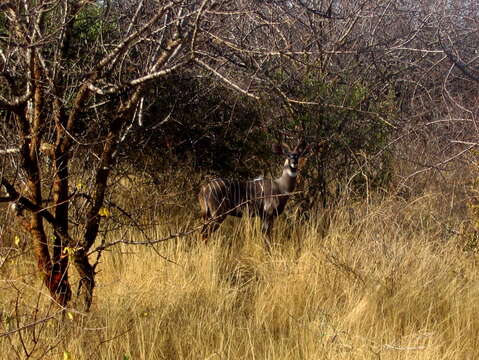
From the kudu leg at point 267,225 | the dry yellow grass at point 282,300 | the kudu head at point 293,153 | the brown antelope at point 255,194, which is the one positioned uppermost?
Answer: the kudu head at point 293,153

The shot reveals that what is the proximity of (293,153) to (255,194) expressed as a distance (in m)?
0.64

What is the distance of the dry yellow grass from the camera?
11.5 ft

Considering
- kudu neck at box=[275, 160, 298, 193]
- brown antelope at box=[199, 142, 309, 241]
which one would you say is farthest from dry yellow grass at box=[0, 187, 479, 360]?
kudu neck at box=[275, 160, 298, 193]

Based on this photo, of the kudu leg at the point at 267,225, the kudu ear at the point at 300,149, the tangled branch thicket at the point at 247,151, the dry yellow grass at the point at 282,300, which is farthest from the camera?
the kudu ear at the point at 300,149

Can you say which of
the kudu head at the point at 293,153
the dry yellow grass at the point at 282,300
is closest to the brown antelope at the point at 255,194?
the kudu head at the point at 293,153

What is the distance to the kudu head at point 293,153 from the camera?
6.23 m

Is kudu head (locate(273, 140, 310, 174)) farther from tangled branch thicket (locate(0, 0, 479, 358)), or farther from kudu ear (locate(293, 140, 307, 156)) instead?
tangled branch thicket (locate(0, 0, 479, 358))

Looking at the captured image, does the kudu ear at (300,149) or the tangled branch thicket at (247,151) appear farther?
the kudu ear at (300,149)

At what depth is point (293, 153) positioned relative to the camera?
625 cm

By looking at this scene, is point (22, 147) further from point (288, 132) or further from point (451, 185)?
point (451, 185)

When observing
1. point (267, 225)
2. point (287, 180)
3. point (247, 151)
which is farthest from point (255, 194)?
point (247, 151)

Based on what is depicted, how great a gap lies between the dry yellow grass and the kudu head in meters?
0.76

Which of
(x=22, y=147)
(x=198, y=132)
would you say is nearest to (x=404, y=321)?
(x=22, y=147)

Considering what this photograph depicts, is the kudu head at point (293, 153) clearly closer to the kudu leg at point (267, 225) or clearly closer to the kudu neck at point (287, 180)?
the kudu neck at point (287, 180)
